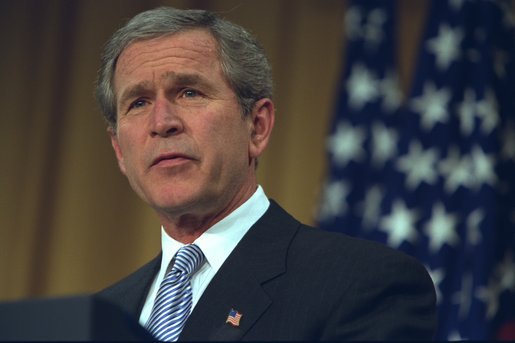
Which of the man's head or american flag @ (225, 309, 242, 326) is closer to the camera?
american flag @ (225, 309, 242, 326)

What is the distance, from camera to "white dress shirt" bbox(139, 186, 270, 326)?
2.53 m

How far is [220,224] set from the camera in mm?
2664

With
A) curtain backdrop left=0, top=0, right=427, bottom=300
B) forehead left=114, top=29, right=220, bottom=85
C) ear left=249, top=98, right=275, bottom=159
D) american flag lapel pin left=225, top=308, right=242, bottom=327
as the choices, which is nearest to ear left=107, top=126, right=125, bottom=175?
forehead left=114, top=29, right=220, bottom=85

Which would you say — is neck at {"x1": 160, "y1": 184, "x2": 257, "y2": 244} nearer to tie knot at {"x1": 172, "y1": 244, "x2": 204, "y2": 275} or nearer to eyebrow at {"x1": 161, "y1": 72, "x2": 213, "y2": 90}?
tie knot at {"x1": 172, "y1": 244, "x2": 204, "y2": 275}

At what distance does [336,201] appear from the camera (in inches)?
177

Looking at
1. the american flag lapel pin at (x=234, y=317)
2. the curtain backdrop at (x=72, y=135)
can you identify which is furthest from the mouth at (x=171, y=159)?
the curtain backdrop at (x=72, y=135)

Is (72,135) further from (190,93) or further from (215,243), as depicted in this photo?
(215,243)

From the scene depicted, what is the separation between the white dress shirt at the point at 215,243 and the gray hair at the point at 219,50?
296mm

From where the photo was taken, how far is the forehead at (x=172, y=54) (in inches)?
109

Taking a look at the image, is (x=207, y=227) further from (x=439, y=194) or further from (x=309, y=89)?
(x=309, y=89)

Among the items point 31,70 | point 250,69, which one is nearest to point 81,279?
point 31,70

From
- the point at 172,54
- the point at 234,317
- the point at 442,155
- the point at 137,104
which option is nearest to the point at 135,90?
the point at 137,104

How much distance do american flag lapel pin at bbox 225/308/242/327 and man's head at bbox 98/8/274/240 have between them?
1.42 feet

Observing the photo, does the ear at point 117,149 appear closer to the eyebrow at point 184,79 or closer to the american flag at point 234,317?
the eyebrow at point 184,79
